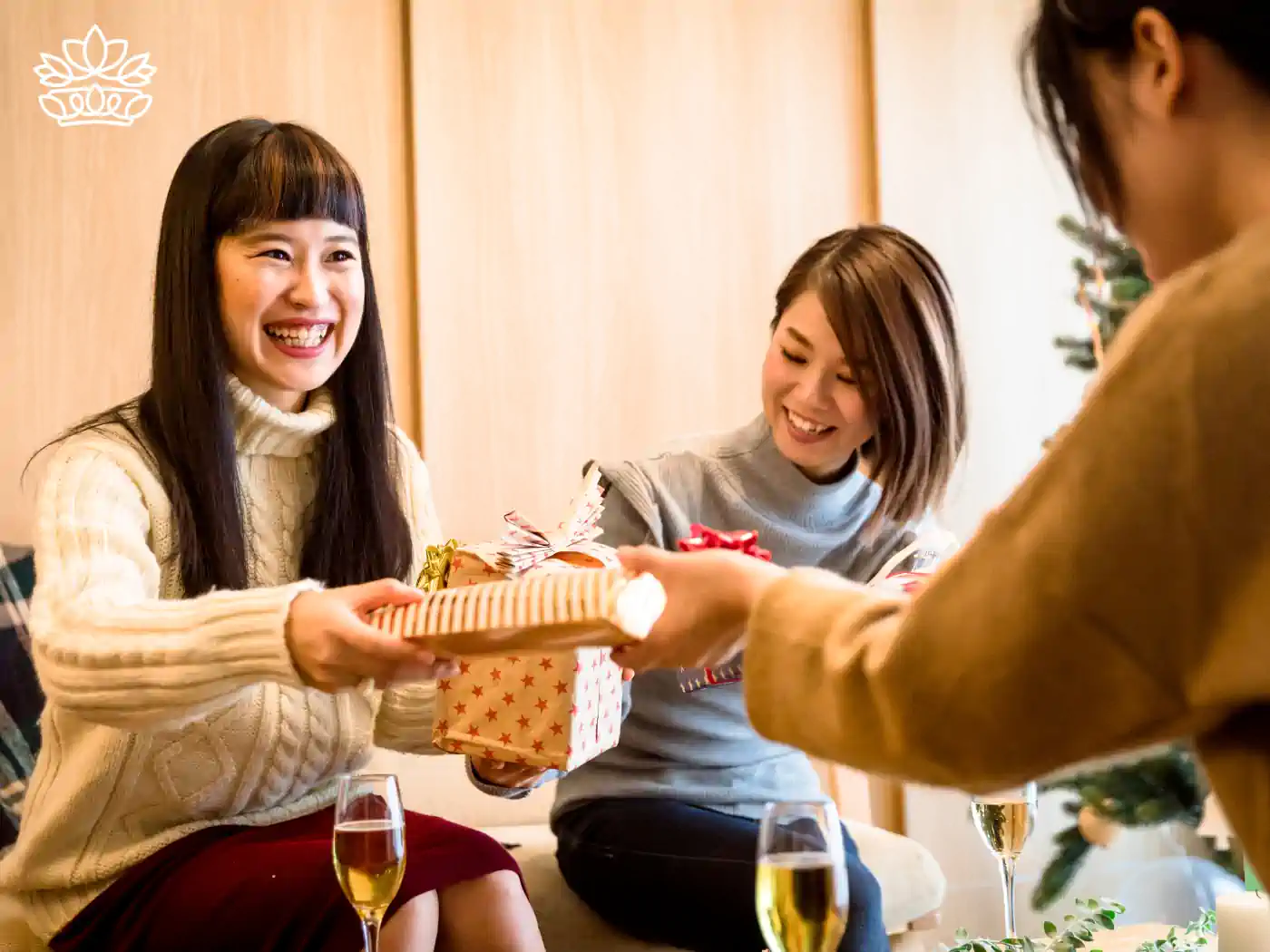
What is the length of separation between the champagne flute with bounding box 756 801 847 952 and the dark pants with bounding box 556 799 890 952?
61 centimetres

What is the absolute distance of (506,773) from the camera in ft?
4.63

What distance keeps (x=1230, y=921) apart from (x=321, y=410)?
1147 mm

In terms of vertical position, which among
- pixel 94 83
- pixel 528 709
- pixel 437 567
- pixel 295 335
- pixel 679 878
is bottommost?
pixel 679 878

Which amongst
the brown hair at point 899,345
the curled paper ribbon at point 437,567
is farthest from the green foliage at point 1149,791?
the curled paper ribbon at point 437,567

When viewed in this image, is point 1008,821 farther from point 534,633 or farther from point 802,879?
point 534,633

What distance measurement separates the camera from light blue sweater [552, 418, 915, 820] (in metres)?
1.83

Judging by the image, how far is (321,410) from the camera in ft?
5.32

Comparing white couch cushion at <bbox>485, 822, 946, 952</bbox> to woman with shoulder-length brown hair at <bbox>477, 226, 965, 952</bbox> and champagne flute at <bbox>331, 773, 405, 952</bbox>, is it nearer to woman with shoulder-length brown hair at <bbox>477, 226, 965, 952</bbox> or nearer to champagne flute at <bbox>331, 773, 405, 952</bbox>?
woman with shoulder-length brown hair at <bbox>477, 226, 965, 952</bbox>

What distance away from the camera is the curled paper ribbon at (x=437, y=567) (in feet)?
4.40

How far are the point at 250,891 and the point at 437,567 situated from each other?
1.22ft

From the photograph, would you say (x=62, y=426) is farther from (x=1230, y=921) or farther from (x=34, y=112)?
(x=1230, y=921)

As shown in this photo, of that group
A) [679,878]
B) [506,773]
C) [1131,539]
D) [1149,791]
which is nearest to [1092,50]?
[1131,539]

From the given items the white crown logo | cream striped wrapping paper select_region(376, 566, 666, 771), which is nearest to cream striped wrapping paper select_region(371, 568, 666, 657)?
cream striped wrapping paper select_region(376, 566, 666, 771)

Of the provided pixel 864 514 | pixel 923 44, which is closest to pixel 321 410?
pixel 864 514
